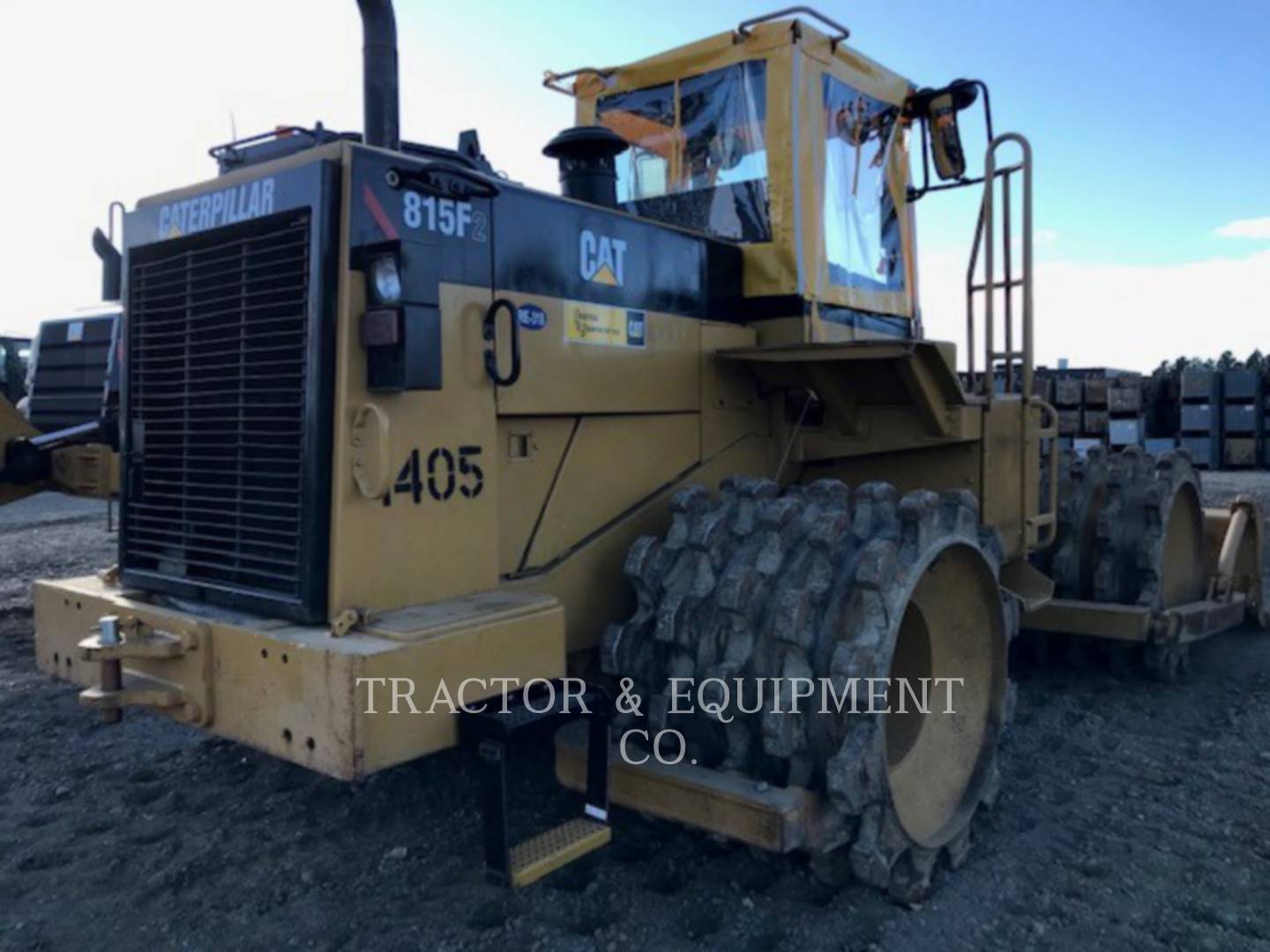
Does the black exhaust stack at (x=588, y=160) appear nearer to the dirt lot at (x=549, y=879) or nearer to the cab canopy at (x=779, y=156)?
the cab canopy at (x=779, y=156)

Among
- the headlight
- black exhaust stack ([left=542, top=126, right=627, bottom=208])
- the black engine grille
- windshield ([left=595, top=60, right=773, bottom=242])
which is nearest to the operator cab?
windshield ([left=595, top=60, right=773, bottom=242])

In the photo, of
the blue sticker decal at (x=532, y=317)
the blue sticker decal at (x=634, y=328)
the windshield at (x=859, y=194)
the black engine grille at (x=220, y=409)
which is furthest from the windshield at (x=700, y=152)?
the black engine grille at (x=220, y=409)

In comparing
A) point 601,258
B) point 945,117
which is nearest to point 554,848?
point 601,258

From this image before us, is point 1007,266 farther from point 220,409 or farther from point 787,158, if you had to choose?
point 220,409

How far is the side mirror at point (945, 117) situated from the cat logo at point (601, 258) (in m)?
2.03

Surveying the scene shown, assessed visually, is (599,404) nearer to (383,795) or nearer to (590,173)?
(590,173)

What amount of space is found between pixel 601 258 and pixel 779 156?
1.05 metres

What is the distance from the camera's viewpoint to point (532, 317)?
3.45 metres

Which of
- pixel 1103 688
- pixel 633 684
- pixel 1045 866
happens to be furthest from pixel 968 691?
pixel 1103 688

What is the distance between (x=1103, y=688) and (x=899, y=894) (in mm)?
3002

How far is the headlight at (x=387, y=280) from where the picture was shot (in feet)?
9.62

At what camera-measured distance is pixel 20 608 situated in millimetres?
8242

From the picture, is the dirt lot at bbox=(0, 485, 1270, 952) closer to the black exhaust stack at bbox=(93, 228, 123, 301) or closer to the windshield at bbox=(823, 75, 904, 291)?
the black exhaust stack at bbox=(93, 228, 123, 301)

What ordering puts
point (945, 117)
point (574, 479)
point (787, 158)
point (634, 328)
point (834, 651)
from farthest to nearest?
point (945, 117) → point (787, 158) → point (634, 328) → point (574, 479) → point (834, 651)
